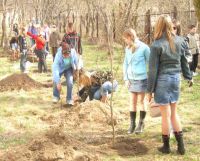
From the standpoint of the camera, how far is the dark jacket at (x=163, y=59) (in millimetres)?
5961

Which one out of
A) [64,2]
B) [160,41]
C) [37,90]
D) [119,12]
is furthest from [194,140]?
[64,2]

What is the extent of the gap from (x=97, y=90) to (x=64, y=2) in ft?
117

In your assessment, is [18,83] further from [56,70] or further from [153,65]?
[153,65]

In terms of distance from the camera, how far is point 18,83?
13.3 metres

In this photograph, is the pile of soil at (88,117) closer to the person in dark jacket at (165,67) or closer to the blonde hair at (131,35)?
the blonde hair at (131,35)

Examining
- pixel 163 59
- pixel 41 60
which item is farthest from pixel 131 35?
pixel 41 60

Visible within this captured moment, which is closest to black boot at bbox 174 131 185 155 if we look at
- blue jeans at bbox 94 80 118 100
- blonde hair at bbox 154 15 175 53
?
blonde hair at bbox 154 15 175 53

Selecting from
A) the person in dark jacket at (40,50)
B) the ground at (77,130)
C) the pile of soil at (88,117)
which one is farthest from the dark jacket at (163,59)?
the person in dark jacket at (40,50)

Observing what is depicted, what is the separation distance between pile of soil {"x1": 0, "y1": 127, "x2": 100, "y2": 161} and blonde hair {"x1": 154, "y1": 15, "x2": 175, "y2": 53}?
173 cm

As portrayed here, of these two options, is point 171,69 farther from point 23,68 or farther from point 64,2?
point 64,2

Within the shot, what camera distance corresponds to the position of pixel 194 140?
7156mm

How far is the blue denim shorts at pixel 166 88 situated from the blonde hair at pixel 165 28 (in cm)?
36

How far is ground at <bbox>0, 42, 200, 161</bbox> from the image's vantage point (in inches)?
234

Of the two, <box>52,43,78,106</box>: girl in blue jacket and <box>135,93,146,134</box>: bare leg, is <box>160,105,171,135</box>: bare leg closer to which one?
<box>135,93,146,134</box>: bare leg
